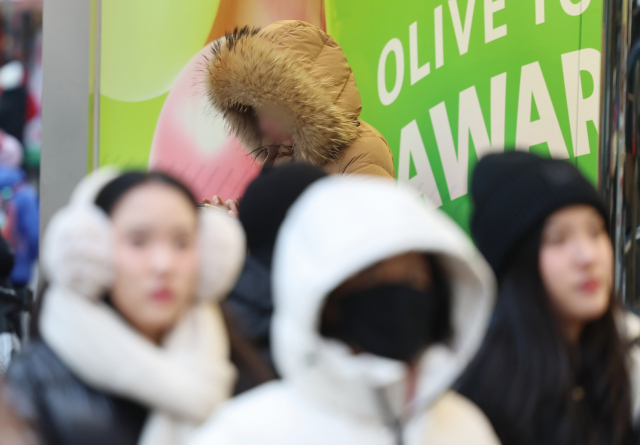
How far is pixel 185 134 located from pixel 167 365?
283cm

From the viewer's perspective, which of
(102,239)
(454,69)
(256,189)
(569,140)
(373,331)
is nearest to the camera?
(373,331)

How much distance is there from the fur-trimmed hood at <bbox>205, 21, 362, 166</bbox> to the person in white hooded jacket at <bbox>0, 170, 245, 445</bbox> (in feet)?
5.24

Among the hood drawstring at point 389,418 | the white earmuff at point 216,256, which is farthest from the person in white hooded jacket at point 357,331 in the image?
the white earmuff at point 216,256

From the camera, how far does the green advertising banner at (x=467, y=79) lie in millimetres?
2969

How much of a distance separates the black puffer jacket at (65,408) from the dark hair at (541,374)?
0.76m

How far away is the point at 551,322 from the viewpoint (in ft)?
5.56

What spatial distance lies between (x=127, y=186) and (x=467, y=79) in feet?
7.64

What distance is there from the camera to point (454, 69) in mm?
3475

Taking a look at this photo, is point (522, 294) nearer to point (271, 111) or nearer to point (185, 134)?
point (271, 111)

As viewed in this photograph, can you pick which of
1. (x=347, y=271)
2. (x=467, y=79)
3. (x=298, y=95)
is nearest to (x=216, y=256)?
(x=347, y=271)

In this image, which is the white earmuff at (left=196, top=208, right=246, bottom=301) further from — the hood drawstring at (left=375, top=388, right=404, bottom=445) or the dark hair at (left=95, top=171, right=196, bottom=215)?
the hood drawstring at (left=375, top=388, right=404, bottom=445)

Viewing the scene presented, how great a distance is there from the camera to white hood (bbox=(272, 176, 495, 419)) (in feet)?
3.45

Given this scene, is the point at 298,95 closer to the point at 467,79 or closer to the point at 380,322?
the point at 467,79

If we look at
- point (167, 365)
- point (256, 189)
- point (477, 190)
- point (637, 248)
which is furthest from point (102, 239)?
point (637, 248)
